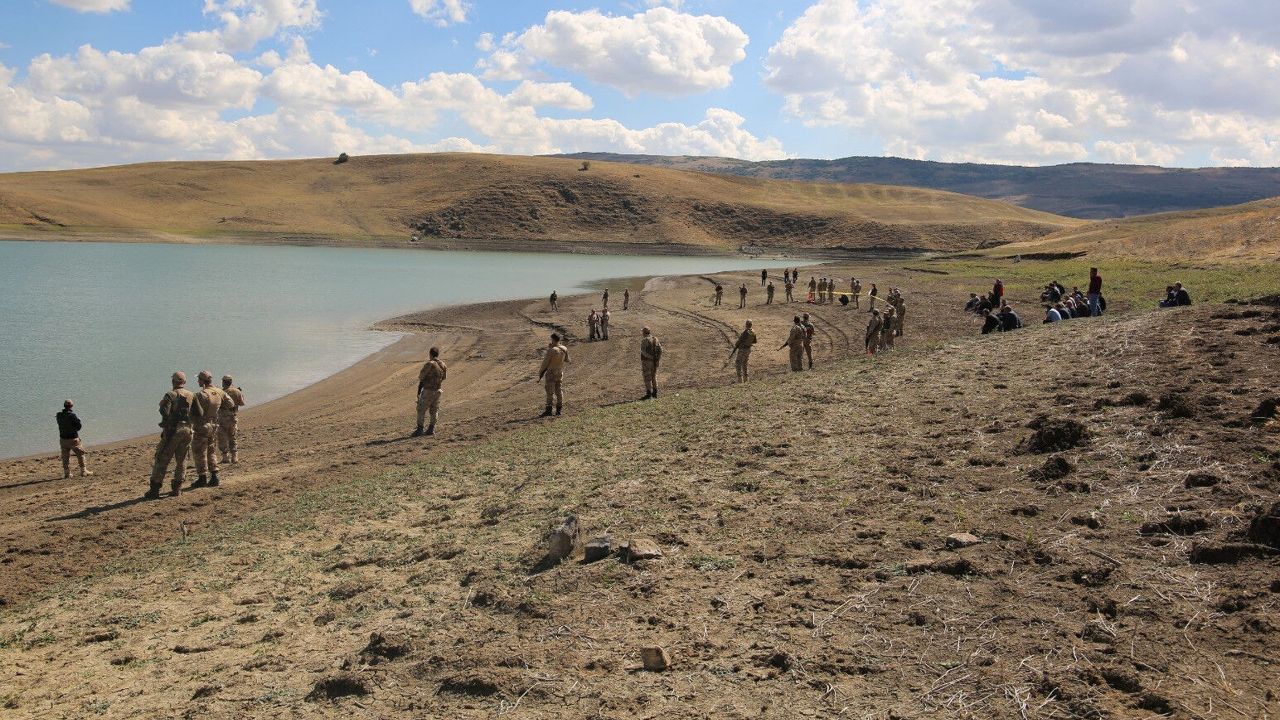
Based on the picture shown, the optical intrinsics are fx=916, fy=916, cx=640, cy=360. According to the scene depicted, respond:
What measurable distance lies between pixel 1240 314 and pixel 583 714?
13.9m

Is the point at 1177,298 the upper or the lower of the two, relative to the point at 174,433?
upper

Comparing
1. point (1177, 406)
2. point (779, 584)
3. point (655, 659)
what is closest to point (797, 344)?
point (1177, 406)

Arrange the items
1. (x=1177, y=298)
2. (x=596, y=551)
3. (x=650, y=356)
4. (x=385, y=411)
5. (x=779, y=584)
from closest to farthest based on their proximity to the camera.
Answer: (x=779, y=584)
(x=596, y=551)
(x=650, y=356)
(x=385, y=411)
(x=1177, y=298)

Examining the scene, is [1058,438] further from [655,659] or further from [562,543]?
[655,659]

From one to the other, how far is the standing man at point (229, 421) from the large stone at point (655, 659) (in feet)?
36.8

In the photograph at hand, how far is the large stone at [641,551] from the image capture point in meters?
8.11

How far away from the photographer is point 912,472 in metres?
9.90

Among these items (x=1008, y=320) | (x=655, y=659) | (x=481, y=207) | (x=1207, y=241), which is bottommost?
(x=655, y=659)

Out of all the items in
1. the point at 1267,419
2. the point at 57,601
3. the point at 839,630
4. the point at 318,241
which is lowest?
the point at 57,601

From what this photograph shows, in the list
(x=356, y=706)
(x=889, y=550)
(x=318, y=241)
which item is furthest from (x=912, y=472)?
(x=318, y=241)

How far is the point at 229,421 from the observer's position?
621 inches

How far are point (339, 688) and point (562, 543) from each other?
8.20 ft

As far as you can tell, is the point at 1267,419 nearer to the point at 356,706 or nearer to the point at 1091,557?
the point at 1091,557

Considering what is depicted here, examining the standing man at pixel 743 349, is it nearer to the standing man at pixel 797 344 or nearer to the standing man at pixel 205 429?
the standing man at pixel 797 344
